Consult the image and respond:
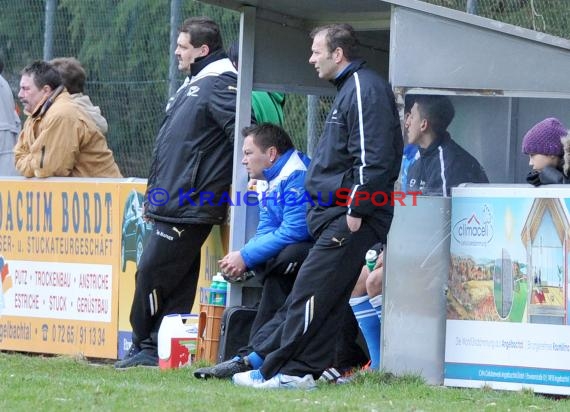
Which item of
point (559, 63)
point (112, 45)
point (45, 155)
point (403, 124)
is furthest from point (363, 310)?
point (112, 45)

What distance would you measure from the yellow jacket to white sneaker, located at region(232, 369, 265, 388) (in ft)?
10.6

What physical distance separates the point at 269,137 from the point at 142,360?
→ 1.93 meters

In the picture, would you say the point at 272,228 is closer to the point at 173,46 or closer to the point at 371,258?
the point at 371,258

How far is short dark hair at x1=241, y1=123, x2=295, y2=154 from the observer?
27.8ft

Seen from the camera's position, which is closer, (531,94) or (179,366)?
(531,94)

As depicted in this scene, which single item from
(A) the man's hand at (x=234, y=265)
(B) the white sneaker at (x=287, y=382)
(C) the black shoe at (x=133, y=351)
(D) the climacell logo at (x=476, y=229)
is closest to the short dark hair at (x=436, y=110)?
(D) the climacell logo at (x=476, y=229)

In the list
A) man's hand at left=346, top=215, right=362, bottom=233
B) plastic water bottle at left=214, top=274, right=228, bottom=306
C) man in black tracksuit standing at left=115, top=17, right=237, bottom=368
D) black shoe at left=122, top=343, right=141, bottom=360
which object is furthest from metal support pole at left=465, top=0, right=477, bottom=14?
black shoe at left=122, top=343, right=141, bottom=360

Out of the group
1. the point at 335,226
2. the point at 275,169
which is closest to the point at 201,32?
the point at 275,169

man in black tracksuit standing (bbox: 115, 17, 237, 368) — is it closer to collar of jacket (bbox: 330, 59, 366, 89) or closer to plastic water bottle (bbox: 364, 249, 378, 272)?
plastic water bottle (bbox: 364, 249, 378, 272)

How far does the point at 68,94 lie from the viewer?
1066 cm

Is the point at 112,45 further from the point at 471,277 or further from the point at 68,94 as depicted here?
the point at 471,277

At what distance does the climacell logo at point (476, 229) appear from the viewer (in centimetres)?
778

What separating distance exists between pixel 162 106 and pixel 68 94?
75.4 inches

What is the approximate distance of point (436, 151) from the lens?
806 cm
